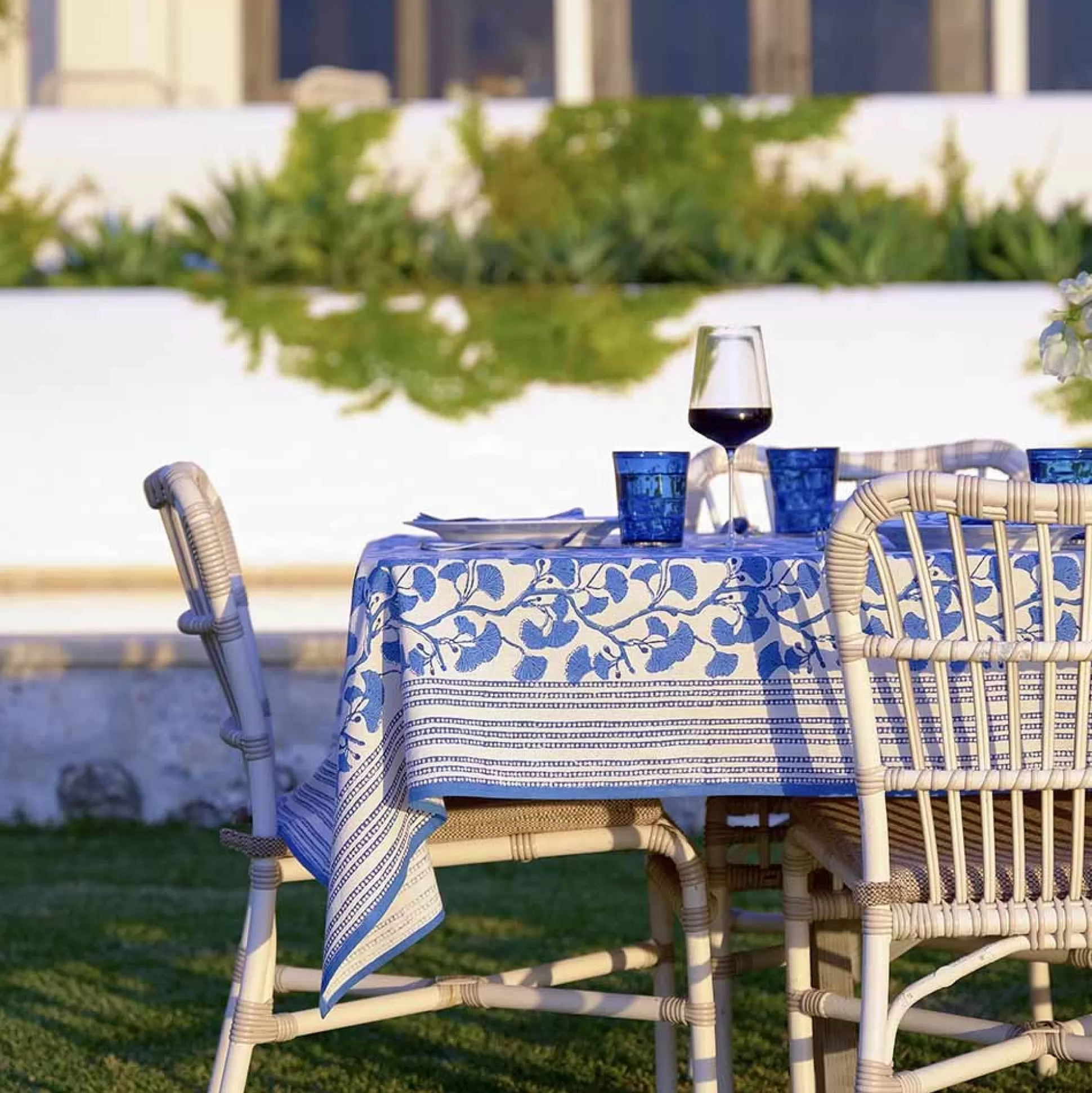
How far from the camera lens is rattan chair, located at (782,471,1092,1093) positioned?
174 cm

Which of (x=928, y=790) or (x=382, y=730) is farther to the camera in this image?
(x=382, y=730)

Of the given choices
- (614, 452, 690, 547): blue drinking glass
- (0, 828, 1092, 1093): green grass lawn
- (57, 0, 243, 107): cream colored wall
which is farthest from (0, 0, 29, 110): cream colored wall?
(614, 452, 690, 547): blue drinking glass

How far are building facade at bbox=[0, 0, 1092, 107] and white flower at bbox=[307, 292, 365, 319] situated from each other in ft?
11.0

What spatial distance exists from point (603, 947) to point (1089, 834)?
1.67 metres

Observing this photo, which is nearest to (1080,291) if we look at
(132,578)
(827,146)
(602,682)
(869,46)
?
(602,682)

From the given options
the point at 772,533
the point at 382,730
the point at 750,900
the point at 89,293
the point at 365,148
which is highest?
the point at 365,148

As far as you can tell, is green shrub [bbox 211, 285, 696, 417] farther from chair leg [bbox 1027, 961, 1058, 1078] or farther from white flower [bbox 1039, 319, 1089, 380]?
white flower [bbox 1039, 319, 1089, 380]

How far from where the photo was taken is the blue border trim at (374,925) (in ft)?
6.40

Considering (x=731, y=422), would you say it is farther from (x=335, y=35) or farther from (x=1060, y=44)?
(x=1060, y=44)

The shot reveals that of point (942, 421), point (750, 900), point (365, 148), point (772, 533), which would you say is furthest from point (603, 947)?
point (365, 148)

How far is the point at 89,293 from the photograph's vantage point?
685 centimetres

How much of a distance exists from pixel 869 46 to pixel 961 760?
30.6ft

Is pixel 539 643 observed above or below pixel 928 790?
above

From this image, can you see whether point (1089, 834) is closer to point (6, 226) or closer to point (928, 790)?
point (928, 790)
